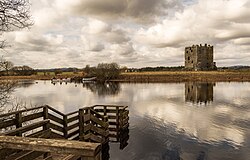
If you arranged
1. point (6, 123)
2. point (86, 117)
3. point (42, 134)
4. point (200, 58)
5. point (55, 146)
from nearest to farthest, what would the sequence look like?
1. point (55, 146)
2. point (42, 134)
3. point (6, 123)
4. point (86, 117)
5. point (200, 58)

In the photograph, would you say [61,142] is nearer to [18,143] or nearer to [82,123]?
[18,143]

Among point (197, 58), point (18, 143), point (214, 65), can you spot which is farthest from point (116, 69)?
point (18, 143)

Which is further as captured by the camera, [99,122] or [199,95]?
[199,95]

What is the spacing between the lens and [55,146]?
286 cm

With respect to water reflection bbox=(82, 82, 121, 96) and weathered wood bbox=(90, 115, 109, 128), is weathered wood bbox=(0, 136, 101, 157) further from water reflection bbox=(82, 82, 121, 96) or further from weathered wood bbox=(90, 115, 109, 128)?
water reflection bbox=(82, 82, 121, 96)

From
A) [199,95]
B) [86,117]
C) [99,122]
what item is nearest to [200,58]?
[199,95]

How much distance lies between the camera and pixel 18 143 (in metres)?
3.12

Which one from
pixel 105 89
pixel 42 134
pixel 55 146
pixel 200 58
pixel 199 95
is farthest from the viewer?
pixel 200 58

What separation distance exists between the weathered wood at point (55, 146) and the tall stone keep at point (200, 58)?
5072 inches

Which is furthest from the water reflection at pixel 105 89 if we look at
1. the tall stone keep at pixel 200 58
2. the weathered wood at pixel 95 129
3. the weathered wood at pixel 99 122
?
the tall stone keep at pixel 200 58

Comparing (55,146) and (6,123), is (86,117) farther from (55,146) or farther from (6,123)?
(55,146)

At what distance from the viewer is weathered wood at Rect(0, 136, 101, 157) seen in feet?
8.98

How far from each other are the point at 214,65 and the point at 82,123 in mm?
129542

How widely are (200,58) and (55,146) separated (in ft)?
440
